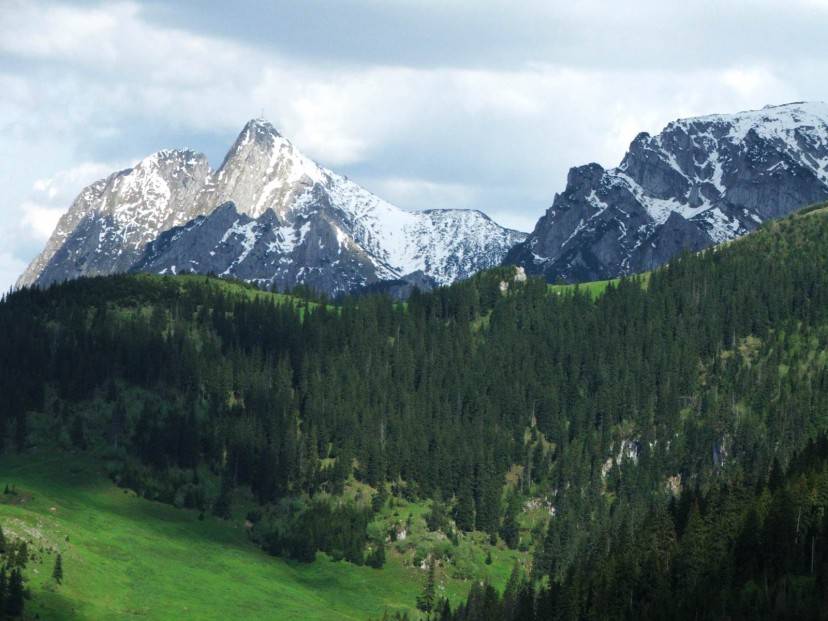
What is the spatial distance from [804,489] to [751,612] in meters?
32.4

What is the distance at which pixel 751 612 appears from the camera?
566ft

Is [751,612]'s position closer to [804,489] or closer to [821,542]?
[821,542]

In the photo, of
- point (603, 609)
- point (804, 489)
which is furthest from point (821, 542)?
point (603, 609)

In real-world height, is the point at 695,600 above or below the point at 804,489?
below

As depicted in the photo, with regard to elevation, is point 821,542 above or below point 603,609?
above

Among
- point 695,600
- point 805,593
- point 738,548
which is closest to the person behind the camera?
point 805,593

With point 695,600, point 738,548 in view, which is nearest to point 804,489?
point 738,548

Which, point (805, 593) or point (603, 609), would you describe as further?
point (603, 609)

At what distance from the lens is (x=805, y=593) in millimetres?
172375

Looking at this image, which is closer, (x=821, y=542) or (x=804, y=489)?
(x=821, y=542)

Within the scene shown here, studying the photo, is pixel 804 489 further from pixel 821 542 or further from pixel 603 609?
pixel 603 609

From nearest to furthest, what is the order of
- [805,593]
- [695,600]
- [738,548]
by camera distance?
[805,593]
[695,600]
[738,548]

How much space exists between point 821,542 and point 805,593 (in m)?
15.7

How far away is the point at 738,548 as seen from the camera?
19850 cm
